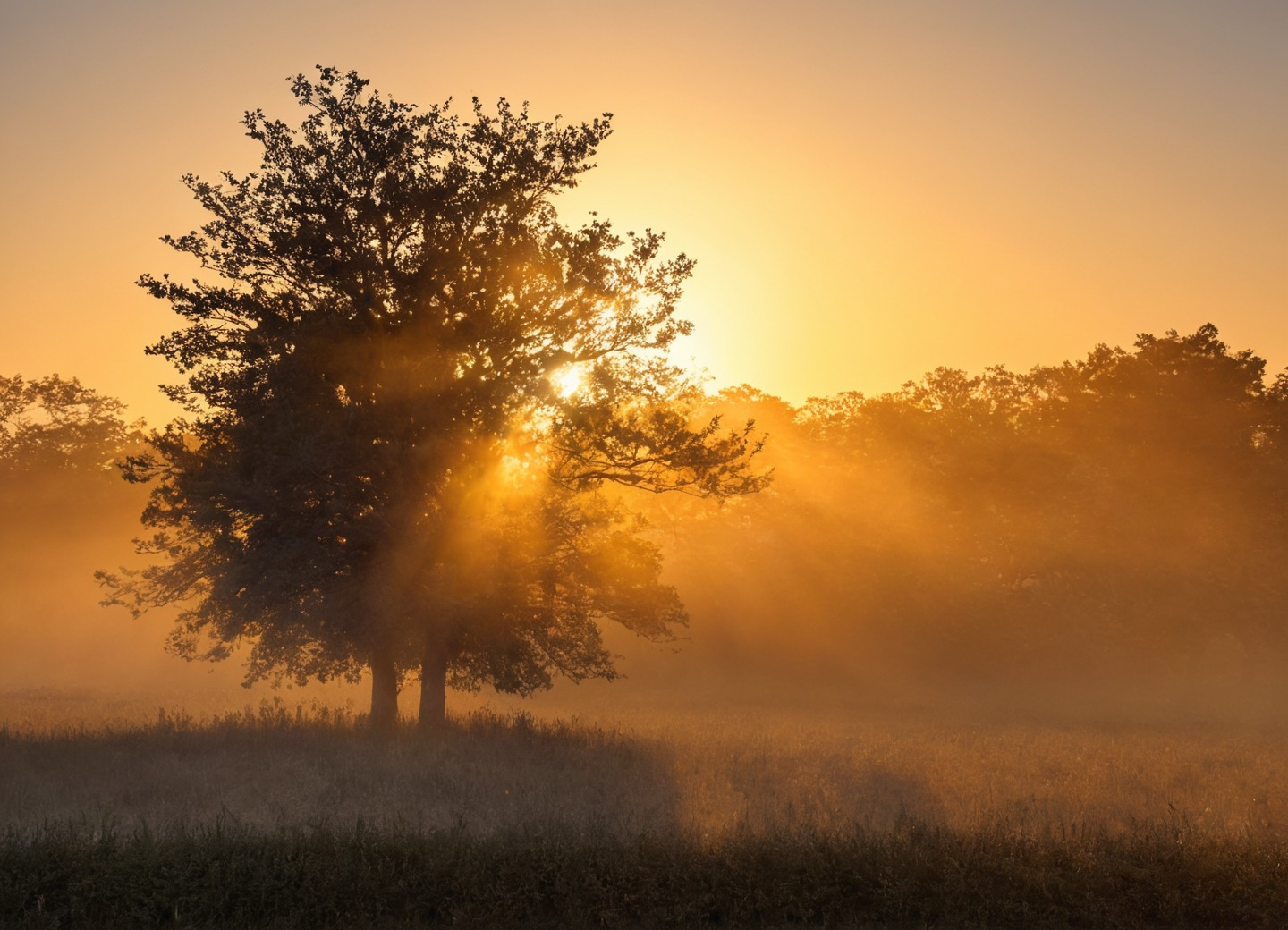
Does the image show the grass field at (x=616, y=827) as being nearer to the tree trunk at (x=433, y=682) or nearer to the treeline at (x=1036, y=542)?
the tree trunk at (x=433, y=682)

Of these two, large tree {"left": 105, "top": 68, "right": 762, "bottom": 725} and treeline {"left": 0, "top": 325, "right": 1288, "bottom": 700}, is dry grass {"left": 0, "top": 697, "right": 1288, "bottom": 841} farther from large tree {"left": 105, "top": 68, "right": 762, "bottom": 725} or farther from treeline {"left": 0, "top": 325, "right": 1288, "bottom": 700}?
treeline {"left": 0, "top": 325, "right": 1288, "bottom": 700}

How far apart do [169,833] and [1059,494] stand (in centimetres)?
4381

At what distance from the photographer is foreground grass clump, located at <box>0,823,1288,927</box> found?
1114 cm

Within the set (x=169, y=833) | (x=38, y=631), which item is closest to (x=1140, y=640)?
(x=169, y=833)

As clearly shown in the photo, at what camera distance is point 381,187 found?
74.7ft

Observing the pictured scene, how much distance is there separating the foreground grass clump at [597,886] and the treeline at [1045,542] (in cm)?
3755

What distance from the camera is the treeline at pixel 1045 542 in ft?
151

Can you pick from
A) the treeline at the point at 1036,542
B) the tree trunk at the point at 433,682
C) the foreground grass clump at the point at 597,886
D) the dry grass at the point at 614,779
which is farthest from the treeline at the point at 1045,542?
the foreground grass clump at the point at 597,886

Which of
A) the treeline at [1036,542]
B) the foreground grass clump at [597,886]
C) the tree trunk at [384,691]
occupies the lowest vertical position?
the foreground grass clump at [597,886]

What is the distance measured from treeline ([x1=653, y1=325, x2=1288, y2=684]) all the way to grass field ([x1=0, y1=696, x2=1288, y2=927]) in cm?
2051

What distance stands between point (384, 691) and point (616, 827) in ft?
39.7

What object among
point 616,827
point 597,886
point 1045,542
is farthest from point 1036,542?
point 597,886

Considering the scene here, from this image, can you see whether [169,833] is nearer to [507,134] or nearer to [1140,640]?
[507,134]

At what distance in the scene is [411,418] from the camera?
22453 millimetres
